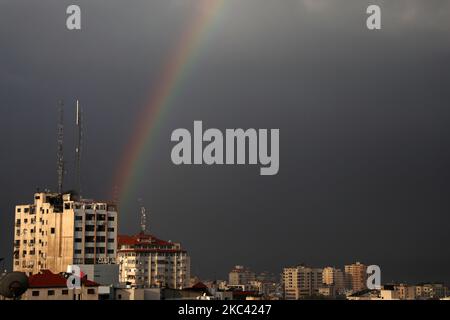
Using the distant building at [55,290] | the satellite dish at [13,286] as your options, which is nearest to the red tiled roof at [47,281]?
the distant building at [55,290]

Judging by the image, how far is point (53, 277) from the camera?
159250 mm

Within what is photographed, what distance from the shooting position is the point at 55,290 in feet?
516

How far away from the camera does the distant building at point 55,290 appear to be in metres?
157

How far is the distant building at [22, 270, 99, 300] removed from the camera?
6166 inches

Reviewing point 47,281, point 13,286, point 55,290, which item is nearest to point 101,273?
point 47,281

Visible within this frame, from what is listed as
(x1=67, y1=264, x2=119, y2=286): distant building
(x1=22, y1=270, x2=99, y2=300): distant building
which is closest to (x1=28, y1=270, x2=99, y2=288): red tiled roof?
(x1=22, y1=270, x2=99, y2=300): distant building

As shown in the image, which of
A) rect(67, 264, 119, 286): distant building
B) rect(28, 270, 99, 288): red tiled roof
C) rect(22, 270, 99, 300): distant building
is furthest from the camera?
rect(67, 264, 119, 286): distant building

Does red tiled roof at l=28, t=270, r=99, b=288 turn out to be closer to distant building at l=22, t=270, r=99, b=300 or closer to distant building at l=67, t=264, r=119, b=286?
distant building at l=22, t=270, r=99, b=300

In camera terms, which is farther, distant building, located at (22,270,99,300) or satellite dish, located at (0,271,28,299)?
distant building, located at (22,270,99,300)

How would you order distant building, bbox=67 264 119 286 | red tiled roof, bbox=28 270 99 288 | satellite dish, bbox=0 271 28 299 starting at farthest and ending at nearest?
1. distant building, bbox=67 264 119 286
2. red tiled roof, bbox=28 270 99 288
3. satellite dish, bbox=0 271 28 299

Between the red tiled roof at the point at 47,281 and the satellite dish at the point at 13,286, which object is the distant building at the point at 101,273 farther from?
the satellite dish at the point at 13,286
